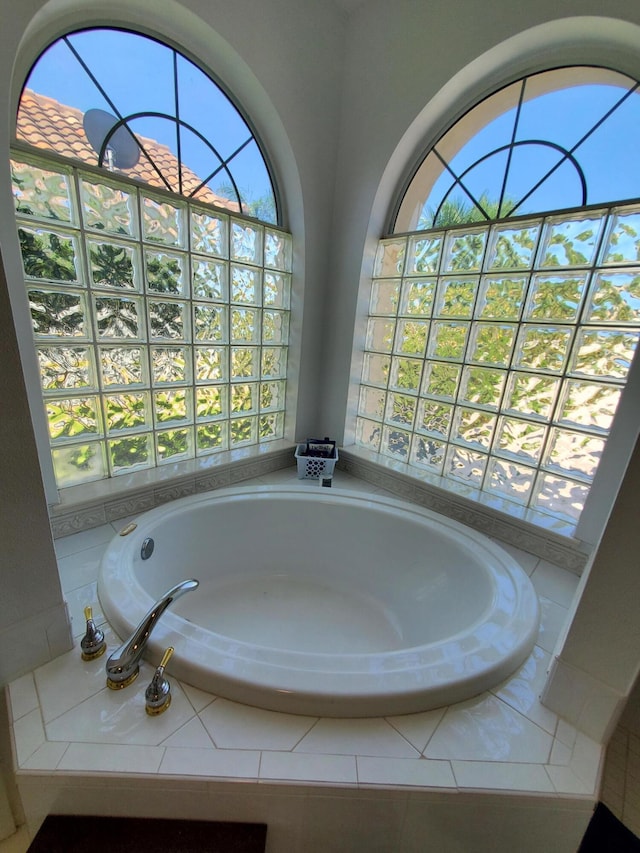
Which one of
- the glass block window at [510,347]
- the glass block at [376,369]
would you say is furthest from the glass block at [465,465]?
the glass block at [376,369]

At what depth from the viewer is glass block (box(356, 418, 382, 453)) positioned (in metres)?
1.96

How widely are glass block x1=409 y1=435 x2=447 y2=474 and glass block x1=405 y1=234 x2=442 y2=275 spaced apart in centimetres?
81

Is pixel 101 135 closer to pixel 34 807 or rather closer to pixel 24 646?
pixel 24 646

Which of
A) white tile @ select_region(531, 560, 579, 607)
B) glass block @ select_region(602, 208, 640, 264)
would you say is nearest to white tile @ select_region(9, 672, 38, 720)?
white tile @ select_region(531, 560, 579, 607)

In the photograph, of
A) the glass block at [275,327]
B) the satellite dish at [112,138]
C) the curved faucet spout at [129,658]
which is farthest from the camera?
the glass block at [275,327]

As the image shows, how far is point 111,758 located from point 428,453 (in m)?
1.53

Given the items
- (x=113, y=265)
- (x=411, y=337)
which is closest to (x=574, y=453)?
(x=411, y=337)

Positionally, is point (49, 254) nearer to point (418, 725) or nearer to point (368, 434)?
point (368, 434)

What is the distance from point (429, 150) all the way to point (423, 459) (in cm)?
144

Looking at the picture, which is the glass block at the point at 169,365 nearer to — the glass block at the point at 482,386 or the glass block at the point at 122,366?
the glass block at the point at 122,366

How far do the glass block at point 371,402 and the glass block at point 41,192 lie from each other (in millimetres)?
1463

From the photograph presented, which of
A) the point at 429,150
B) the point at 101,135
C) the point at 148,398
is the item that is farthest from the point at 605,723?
the point at 101,135

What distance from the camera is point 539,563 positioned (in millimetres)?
1324

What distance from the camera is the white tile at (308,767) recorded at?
650mm
